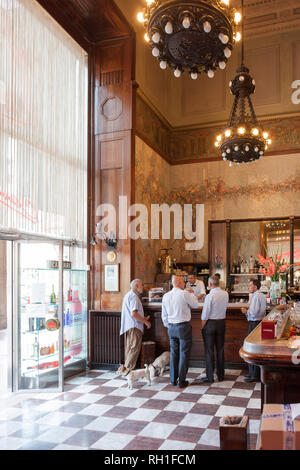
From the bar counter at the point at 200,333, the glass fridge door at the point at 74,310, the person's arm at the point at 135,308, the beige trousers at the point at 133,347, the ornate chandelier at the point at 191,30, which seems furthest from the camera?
the bar counter at the point at 200,333

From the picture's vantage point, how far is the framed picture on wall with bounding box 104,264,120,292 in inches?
327

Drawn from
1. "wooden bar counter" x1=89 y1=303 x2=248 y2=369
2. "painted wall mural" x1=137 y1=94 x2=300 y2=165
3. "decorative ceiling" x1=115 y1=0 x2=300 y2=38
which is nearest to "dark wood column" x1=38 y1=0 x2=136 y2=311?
"wooden bar counter" x1=89 y1=303 x2=248 y2=369

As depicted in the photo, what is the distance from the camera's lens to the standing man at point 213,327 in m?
6.96

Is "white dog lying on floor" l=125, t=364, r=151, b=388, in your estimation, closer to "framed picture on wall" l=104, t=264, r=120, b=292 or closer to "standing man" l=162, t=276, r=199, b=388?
"standing man" l=162, t=276, r=199, b=388

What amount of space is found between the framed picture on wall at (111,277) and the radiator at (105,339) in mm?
483

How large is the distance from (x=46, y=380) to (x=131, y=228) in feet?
10.4

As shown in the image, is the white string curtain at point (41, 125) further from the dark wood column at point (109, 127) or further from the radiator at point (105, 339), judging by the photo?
the radiator at point (105, 339)

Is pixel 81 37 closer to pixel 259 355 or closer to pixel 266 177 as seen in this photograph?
pixel 266 177

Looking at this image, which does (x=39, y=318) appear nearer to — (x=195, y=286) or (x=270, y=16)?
(x=195, y=286)

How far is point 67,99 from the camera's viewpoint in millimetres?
7922

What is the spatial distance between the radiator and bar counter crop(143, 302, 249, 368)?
0.59 meters

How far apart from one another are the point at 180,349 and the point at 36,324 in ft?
7.51

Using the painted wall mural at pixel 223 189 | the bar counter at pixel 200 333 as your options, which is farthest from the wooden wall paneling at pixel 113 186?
the painted wall mural at pixel 223 189

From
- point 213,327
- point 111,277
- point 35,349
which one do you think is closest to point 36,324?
point 35,349
